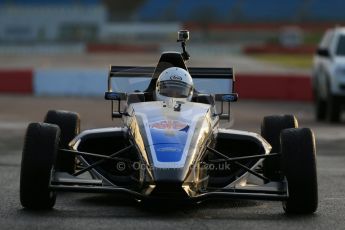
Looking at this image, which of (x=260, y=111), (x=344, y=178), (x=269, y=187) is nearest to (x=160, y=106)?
(x=269, y=187)

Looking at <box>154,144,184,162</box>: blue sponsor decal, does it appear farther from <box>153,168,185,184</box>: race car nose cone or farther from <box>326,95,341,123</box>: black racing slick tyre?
<box>326,95,341,123</box>: black racing slick tyre

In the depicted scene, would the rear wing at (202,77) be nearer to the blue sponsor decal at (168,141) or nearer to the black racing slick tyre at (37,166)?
the blue sponsor decal at (168,141)

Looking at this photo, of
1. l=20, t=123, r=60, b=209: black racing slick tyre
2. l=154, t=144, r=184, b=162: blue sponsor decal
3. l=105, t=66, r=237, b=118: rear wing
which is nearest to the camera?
l=154, t=144, r=184, b=162: blue sponsor decal

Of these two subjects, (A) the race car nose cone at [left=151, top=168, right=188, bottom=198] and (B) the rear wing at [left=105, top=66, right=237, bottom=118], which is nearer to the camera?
(A) the race car nose cone at [left=151, top=168, right=188, bottom=198]

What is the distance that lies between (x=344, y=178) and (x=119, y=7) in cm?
6858

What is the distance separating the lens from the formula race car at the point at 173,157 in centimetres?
A: 823

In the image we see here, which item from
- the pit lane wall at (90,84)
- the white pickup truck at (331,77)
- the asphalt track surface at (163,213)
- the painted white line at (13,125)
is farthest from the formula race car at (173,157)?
the pit lane wall at (90,84)

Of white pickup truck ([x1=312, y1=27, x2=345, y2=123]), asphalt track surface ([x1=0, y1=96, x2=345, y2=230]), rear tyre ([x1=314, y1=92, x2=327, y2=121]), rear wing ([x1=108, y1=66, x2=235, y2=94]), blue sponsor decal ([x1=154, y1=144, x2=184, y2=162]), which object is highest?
rear wing ([x1=108, y1=66, x2=235, y2=94])

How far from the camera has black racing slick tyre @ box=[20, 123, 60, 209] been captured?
27.6 feet

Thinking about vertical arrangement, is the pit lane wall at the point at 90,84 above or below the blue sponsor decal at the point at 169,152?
below

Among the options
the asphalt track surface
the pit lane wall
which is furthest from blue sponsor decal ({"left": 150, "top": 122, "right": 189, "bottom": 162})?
the pit lane wall

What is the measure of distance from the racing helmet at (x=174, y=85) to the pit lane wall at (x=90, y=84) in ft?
62.0

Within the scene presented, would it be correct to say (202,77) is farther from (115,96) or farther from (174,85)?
(174,85)

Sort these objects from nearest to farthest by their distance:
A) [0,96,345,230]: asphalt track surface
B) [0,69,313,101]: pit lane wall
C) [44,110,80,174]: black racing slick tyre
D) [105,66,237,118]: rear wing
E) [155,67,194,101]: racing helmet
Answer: [0,96,345,230]: asphalt track surface → [155,67,194,101]: racing helmet → [44,110,80,174]: black racing slick tyre → [105,66,237,118]: rear wing → [0,69,313,101]: pit lane wall
